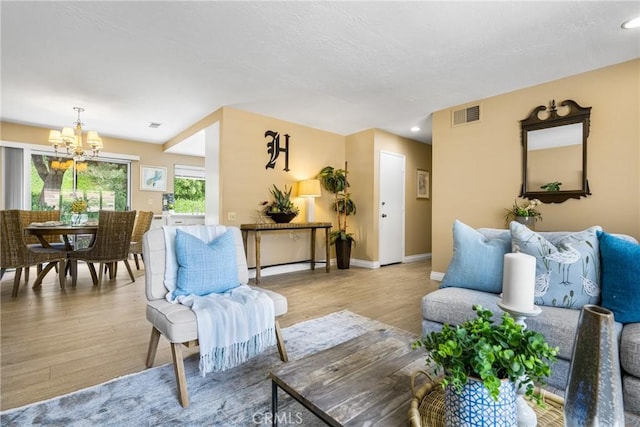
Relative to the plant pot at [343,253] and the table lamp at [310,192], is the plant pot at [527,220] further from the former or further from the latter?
the table lamp at [310,192]

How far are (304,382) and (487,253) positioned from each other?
5.03 feet

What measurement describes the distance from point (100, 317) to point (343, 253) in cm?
339

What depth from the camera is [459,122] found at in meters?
4.12

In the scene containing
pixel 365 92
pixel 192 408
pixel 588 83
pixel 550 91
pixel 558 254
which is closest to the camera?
pixel 192 408

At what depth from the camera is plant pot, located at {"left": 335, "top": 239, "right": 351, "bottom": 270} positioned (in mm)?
5168

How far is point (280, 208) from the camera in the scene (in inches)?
182

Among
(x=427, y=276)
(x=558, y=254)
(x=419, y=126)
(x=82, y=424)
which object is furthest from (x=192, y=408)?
(x=419, y=126)

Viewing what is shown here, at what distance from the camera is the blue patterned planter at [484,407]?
0.76 metres

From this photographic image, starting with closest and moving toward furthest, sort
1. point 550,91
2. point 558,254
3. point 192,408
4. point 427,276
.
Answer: point 192,408 → point 558,254 → point 550,91 → point 427,276

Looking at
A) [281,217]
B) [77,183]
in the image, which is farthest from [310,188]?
[77,183]

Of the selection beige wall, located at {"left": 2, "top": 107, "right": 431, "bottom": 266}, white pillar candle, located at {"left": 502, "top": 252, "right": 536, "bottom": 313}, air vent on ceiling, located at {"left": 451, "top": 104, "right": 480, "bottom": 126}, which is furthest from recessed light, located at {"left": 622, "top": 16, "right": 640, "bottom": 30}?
beige wall, located at {"left": 2, "top": 107, "right": 431, "bottom": 266}

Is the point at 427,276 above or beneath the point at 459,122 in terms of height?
beneath

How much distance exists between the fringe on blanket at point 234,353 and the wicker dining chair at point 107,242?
9.97ft

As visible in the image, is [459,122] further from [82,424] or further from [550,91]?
[82,424]
